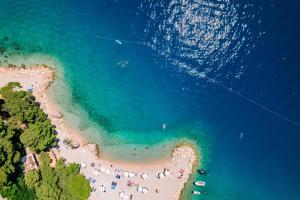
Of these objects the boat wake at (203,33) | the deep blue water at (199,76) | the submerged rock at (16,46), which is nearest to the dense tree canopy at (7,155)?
the deep blue water at (199,76)

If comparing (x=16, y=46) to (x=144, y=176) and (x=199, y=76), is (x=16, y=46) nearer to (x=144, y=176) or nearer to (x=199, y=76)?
(x=144, y=176)

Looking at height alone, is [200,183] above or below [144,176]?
below

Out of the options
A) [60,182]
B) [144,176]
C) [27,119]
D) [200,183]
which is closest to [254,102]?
[200,183]

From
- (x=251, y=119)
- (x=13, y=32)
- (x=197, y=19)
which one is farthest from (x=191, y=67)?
(x=13, y=32)

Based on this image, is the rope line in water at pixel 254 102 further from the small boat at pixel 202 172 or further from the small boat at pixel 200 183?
the small boat at pixel 200 183

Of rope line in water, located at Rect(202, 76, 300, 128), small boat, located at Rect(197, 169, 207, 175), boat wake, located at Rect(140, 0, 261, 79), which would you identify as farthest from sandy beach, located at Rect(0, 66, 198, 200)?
boat wake, located at Rect(140, 0, 261, 79)

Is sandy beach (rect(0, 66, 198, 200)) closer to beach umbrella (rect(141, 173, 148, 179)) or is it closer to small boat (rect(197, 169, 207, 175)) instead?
beach umbrella (rect(141, 173, 148, 179))

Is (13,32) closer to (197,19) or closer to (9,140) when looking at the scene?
(9,140)
